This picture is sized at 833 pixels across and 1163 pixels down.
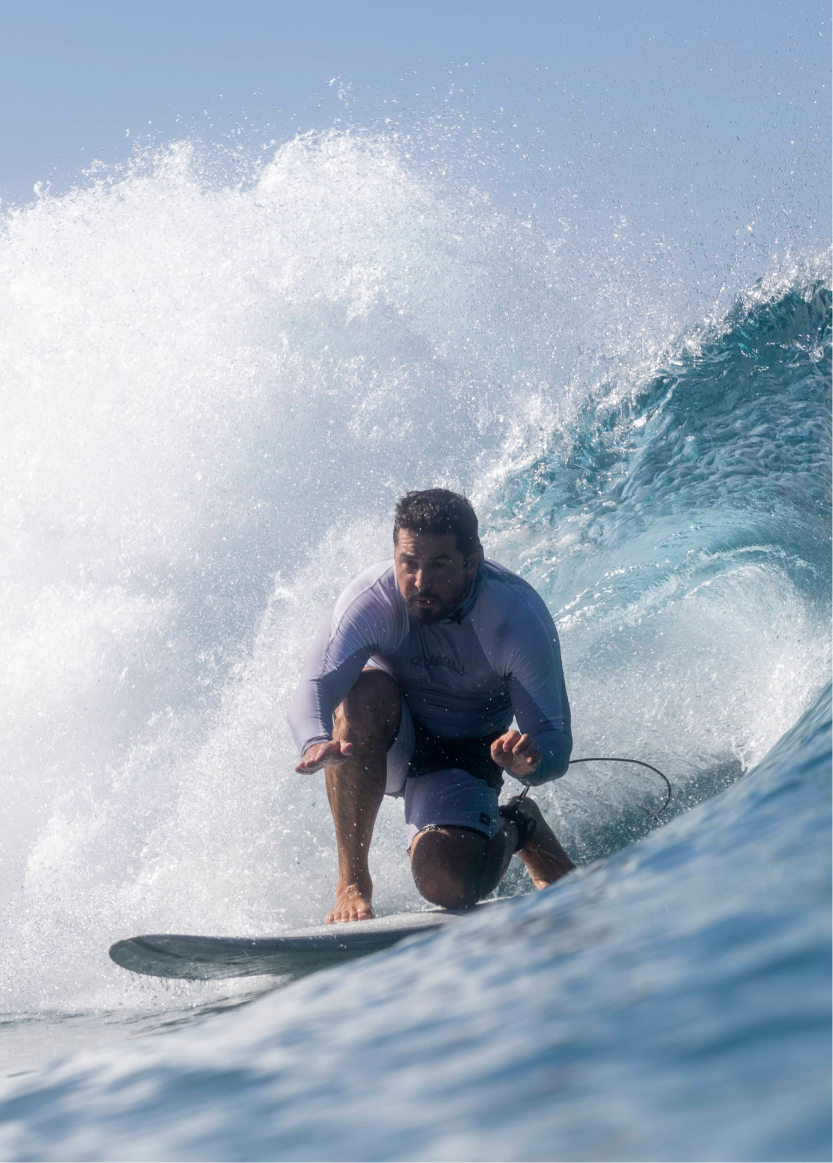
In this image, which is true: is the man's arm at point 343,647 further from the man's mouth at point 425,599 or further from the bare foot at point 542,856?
the bare foot at point 542,856

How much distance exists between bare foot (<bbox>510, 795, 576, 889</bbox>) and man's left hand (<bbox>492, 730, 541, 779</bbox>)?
2.03 feet

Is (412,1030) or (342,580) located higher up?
(342,580)

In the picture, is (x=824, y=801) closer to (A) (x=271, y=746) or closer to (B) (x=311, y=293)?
(A) (x=271, y=746)

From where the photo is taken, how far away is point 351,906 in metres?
3.09

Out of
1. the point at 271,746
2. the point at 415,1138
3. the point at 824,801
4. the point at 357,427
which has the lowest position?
the point at 415,1138

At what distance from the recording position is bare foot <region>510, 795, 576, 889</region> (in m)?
3.27

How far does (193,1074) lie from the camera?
99 cm

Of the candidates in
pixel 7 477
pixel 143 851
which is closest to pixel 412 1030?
pixel 143 851

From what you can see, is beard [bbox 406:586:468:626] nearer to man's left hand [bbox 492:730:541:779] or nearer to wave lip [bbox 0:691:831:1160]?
man's left hand [bbox 492:730:541:779]

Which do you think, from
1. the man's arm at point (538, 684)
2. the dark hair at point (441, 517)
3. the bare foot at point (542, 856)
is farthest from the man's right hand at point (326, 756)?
the bare foot at point (542, 856)

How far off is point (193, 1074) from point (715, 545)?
5.46m

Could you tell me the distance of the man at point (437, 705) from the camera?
Answer: 3021 millimetres

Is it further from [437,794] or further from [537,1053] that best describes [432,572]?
[537,1053]

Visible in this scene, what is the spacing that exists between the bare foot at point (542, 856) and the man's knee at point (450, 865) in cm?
29
